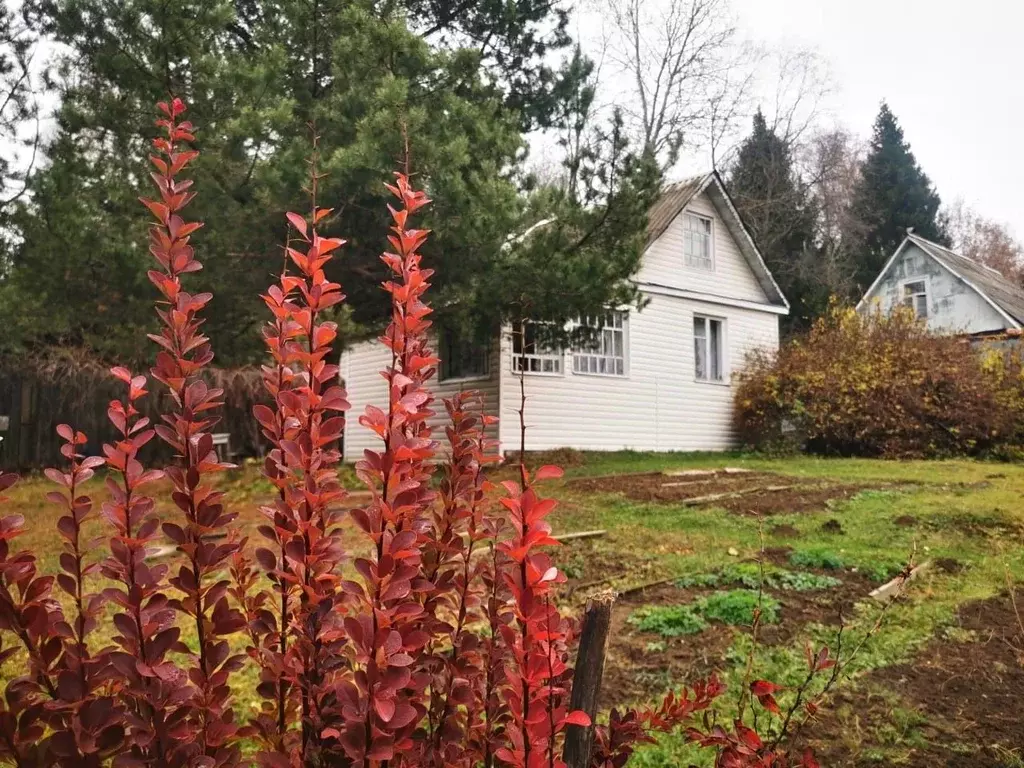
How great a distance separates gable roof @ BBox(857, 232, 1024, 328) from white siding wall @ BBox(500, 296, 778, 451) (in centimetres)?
833

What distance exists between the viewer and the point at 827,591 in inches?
172

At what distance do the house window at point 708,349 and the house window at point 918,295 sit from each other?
1377 centimetres

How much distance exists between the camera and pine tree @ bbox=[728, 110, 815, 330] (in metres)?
30.9

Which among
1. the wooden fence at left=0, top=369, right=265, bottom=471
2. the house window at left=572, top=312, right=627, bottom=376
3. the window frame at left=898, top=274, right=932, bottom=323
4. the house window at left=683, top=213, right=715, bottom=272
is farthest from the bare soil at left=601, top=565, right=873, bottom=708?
the window frame at left=898, top=274, right=932, bottom=323

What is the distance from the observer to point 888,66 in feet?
34.3

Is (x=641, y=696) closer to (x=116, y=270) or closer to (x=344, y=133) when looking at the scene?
(x=344, y=133)

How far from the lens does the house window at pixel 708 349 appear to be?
1638 cm

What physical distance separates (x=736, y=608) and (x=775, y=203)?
30109mm

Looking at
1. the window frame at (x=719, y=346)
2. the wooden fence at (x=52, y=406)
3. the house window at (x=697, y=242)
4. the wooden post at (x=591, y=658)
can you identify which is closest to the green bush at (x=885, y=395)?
the window frame at (x=719, y=346)

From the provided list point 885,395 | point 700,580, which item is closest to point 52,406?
point 700,580

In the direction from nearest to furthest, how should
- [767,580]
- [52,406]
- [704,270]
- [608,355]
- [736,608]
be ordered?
[736,608]
[767,580]
[52,406]
[608,355]
[704,270]

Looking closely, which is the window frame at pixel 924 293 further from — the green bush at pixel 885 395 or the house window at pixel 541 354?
the house window at pixel 541 354

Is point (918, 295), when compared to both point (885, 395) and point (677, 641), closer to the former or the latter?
point (885, 395)

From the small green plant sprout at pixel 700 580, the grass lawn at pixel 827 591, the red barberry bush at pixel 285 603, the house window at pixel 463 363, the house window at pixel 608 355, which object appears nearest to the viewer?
the red barberry bush at pixel 285 603
